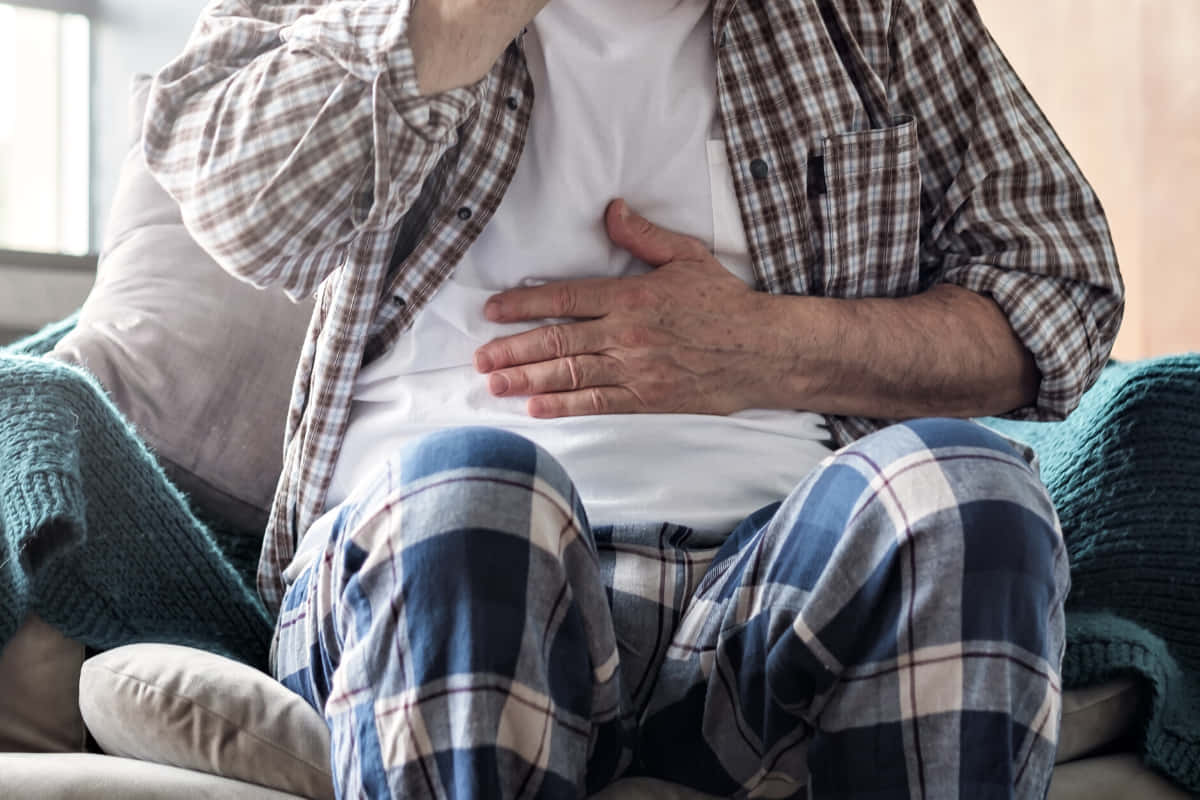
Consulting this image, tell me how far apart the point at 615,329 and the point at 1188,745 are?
1.75ft

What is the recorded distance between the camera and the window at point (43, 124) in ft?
8.33

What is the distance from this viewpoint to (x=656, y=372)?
925mm

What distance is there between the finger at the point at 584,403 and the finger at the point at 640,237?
108mm

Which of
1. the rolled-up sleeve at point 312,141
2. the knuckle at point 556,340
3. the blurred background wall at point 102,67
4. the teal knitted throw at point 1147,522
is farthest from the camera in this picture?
the blurred background wall at point 102,67

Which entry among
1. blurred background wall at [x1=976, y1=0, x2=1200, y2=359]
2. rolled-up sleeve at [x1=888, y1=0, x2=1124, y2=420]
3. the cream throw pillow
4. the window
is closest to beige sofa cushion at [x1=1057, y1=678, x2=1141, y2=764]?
rolled-up sleeve at [x1=888, y1=0, x2=1124, y2=420]

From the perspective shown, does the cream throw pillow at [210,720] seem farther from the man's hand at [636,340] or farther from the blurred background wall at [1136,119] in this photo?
the blurred background wall at [1136,119]

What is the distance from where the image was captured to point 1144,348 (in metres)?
1.87

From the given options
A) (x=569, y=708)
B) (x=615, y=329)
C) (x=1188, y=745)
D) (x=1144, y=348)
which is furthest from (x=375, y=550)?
(x=1144, y=348)

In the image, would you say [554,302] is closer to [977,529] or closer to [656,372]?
[656,372]

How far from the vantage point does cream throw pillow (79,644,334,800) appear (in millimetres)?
758

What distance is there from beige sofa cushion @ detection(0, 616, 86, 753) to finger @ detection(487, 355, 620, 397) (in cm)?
37

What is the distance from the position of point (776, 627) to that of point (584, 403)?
28 centimetres

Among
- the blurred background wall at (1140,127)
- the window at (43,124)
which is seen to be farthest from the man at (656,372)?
the window at (43,124)

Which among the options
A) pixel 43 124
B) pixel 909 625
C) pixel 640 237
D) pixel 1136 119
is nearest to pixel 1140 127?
pixel 1136 119
